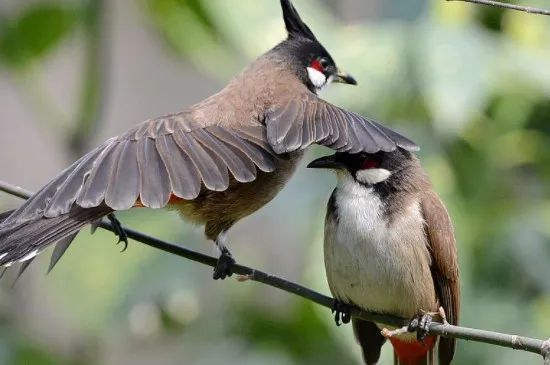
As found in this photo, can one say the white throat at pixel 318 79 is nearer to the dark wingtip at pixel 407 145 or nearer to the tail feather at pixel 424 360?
the tail feather at pixel 424 360

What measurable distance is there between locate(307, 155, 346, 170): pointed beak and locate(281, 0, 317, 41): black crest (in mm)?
694

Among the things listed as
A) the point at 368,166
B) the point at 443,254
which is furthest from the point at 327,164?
the point at 443,254

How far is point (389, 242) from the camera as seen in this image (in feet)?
9.56

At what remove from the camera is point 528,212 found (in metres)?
3.89

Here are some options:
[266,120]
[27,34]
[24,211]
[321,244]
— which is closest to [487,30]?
[321,244]

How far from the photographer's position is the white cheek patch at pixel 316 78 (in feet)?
11.8

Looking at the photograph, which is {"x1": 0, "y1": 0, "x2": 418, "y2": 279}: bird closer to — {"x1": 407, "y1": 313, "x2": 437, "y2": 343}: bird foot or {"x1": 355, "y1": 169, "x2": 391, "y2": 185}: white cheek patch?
{"x1": 355, "y1": 169, "x2": 391, "y2": 185}: white cheek patch

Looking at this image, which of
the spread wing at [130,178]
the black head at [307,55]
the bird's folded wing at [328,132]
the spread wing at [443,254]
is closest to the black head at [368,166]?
the spread wing at [443,254]

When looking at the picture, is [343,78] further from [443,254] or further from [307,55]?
[443,254]

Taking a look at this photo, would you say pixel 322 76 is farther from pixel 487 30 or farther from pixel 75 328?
pixel 75 328

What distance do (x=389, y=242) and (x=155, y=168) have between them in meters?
0.69

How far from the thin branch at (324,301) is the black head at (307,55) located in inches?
32.7

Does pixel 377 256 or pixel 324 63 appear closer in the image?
pixel 377 256

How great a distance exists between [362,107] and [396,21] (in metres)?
0.30
